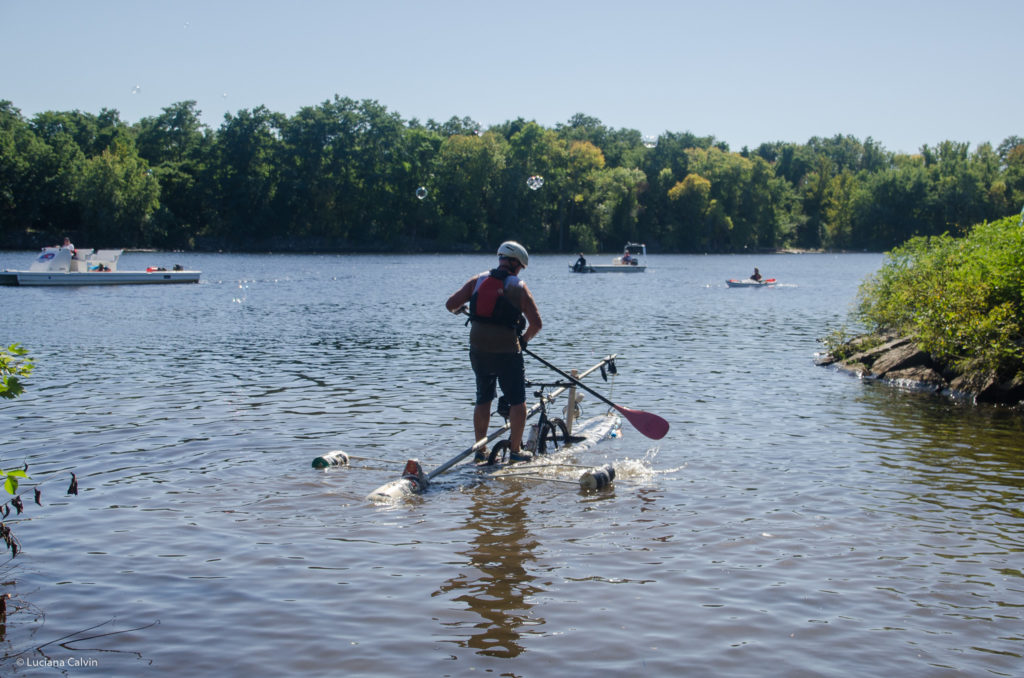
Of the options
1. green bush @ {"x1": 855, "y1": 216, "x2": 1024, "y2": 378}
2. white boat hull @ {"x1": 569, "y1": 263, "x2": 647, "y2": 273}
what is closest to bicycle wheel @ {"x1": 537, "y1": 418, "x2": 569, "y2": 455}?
green bush @ {"x1": 855, "y1": 216, "x2": 1024, "y2": 378}

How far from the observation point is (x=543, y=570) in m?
7.14

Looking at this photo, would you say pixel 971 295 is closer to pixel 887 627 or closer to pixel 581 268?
pixel 887 627

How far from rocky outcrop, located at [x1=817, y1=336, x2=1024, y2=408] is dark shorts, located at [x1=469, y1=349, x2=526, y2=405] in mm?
10082

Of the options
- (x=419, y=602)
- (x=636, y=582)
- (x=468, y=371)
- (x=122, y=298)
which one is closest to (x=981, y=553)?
(x=636, y=582)

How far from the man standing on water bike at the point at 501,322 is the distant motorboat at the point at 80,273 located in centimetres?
4424

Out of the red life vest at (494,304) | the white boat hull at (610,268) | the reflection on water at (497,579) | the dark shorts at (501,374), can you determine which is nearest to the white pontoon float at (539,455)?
the dark shorts at (501,374)

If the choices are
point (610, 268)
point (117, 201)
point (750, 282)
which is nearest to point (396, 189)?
point (117, 201)

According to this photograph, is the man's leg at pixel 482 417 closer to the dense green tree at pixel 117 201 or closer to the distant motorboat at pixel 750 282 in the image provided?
the distant motorboat at pixel 750 282

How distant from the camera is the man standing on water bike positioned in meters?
9.52

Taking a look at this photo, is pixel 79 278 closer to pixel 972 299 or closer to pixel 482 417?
pixel 482 417

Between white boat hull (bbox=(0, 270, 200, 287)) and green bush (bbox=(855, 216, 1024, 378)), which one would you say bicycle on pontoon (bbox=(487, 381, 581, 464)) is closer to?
green bush (bbox=(855, 216, 1024, 378))

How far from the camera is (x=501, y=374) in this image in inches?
385

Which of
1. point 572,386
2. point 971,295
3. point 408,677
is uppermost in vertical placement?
point 971,295

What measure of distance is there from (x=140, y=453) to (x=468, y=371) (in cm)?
886
